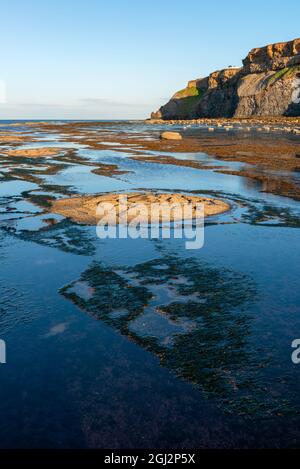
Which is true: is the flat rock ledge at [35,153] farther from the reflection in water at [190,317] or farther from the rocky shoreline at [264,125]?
the rocky shoreline at [264,125]

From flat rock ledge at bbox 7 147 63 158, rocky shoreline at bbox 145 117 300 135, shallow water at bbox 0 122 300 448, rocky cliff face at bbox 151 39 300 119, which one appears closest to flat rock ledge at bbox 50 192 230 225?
shallow water at bbox 0 122 300 448

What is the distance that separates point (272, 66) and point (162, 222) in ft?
353

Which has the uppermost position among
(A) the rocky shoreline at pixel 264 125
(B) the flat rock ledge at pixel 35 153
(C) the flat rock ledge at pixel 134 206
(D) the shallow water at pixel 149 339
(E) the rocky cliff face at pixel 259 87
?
(E) the rocky cliff face at pixel 259 87

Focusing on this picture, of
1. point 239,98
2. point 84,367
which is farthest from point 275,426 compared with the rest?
point 239,98

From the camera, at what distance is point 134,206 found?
13.0 m

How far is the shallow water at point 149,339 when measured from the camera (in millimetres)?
4082

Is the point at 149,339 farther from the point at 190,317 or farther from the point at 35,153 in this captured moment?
the point at 35,153

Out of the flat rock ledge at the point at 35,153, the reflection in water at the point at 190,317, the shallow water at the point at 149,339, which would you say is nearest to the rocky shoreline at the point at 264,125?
the flat rock ledge at the point at 35,153

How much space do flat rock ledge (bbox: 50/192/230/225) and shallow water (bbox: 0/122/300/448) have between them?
161 cm

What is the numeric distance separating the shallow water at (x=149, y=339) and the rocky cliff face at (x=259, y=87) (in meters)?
90.1

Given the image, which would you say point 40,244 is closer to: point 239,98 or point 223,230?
point 223,230

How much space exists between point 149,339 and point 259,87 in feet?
→ 353

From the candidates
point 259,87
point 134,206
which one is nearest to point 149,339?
point 134,206

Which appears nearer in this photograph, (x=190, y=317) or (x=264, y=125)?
(x=190, y=317)
